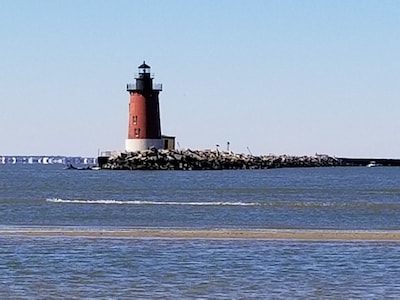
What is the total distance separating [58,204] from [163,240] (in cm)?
2615

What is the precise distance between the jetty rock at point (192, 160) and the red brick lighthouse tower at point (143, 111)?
3.34 m

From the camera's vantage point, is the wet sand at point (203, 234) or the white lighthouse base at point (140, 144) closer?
the wet sand at point (203, 234)

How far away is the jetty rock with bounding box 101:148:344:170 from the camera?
113562mm

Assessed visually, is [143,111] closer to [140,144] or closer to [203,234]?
[140,144]

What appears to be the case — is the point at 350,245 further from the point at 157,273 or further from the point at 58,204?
the point at 58,204

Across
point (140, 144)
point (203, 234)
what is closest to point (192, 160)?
point (140, 144)

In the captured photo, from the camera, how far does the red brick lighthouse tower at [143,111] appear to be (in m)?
103

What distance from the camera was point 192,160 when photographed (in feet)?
417

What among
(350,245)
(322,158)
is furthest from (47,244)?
(322,158)

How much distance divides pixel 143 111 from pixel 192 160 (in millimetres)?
25814

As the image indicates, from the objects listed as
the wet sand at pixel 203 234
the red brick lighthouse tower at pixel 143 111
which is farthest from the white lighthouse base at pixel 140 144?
the wet sand at pixel 203 234

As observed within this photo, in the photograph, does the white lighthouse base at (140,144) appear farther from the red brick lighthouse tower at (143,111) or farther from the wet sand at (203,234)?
the wet sand at (203,234)

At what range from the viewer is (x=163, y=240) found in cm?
2542

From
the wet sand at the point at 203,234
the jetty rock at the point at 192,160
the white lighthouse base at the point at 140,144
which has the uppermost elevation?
the white lighthouse base at the point at 140,144
